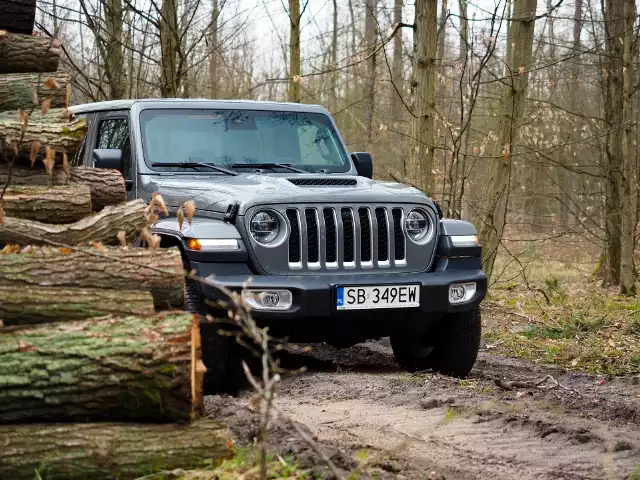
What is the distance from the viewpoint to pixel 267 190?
6371 millimetres

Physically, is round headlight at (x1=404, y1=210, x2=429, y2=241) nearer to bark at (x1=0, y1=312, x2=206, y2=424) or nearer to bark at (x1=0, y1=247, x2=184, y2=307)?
bark at (x1=0, y1=247, x2=184, y2=307)

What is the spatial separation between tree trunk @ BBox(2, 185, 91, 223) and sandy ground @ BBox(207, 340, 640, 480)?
54.4 inches

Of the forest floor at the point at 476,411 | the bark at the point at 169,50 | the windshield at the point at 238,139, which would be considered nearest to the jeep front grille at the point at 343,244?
the forest floor at the point at 476,411

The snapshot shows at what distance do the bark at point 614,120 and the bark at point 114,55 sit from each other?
6.82m

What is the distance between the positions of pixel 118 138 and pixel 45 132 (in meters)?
1.82

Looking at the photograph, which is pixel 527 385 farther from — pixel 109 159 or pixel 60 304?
pixel 60 304

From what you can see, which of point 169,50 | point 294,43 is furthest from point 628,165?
point 169,50

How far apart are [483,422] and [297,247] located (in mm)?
1672

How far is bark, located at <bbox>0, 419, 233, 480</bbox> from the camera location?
3.85 m

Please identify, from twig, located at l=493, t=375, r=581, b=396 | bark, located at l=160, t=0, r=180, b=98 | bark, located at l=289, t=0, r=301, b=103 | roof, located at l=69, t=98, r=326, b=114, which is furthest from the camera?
bark, located at l=160, t=0, r=180, b=98

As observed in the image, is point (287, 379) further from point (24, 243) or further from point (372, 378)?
point (24, 243)

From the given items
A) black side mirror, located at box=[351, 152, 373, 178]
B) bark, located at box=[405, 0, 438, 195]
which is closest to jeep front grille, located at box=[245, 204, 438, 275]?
black side mirror, located at box=[351, 152, 373, 178]

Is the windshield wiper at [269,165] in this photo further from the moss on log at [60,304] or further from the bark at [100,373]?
the bark at [100,373]

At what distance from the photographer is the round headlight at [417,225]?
261 inches
